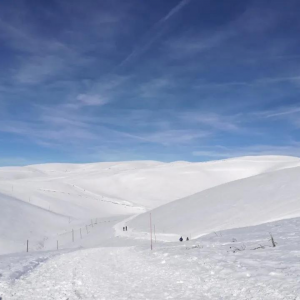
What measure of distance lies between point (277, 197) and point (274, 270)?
76.6 feet

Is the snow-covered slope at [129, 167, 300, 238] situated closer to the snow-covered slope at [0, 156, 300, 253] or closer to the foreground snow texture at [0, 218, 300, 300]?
the snow-covered slope at [0, 156, 300, 253]

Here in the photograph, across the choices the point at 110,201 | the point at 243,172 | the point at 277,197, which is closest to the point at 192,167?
the point at 243,172

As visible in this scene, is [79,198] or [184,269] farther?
[79,198]

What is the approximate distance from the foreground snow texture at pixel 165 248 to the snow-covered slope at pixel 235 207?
136 mm

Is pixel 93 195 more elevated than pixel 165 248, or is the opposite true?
pixel 93 195

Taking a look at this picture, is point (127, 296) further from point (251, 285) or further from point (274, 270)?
point (274, 270)

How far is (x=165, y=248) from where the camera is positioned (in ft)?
54.8

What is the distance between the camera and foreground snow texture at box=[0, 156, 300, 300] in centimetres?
831

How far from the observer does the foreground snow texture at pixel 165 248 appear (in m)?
8.31

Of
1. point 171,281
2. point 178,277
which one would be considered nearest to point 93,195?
point 178,277

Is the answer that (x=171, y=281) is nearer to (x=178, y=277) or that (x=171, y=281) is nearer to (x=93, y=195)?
(x=178, y=277)

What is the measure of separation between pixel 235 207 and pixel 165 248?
16.5 metres

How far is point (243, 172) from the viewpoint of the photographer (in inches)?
4823

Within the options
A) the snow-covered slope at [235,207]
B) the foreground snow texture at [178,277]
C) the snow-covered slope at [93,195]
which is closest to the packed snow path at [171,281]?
the foreground snow texture at [178,277]
